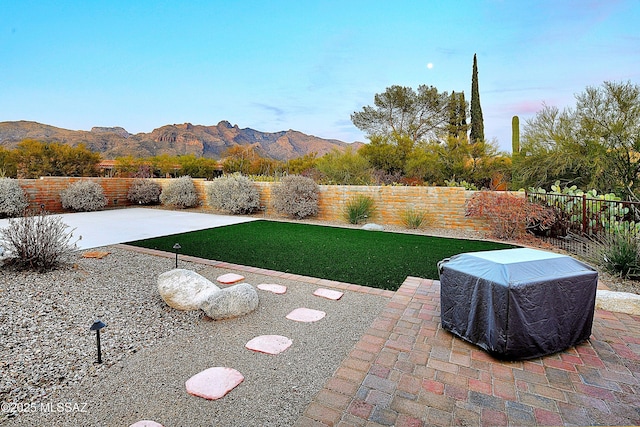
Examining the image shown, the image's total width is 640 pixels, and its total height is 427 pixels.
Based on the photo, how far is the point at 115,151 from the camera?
31625mm

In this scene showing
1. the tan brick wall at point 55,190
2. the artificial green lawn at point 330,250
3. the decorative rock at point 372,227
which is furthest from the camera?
the tan brick wall at point 55,190

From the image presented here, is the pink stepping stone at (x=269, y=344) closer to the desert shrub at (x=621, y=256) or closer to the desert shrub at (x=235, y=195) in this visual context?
the desert shrub at (x=621, y=256)

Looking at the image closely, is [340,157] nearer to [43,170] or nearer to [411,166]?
[411,166]

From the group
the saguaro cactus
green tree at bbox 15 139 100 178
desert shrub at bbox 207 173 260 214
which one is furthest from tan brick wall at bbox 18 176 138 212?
the saguaro cactus

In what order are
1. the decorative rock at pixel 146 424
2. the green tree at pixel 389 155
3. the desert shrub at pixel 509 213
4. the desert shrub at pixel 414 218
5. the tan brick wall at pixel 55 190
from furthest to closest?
the green tree at pixel 389 155
the tan brick wall at pixel 55 190
the desert shrub at pixel 414 218
the desert shrub at pixel 509 213
the decorative rock at pixel 146 424

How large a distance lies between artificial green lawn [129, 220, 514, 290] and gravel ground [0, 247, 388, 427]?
77 cm

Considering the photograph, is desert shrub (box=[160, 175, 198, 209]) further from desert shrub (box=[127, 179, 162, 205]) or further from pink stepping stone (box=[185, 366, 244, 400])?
pink stepping stone (box=[185, 366, 244, 400])

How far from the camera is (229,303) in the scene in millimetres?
3219

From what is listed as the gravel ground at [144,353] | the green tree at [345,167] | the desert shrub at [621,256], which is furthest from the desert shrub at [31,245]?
the green tree at [345,167]

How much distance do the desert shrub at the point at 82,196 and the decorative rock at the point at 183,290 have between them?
33.5 ft

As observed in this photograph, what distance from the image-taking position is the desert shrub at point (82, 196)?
37.2 ft

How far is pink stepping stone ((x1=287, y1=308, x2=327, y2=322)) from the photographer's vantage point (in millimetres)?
3178

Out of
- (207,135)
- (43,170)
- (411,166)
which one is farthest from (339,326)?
(207,135)

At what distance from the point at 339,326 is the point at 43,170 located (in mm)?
25410
